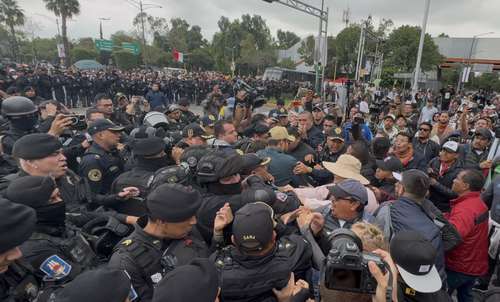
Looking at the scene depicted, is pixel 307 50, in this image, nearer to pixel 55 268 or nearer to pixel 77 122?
pixel 77 122

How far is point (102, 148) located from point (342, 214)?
305cm

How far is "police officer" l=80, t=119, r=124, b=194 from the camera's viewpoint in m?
3.77

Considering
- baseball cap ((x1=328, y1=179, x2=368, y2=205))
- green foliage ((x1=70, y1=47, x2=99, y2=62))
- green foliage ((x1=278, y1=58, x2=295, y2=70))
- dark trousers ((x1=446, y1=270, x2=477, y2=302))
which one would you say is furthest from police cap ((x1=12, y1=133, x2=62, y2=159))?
green foliage ((x1=278, y1=58, x2=295, y2=70))

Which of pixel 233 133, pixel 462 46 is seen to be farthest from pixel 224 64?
pixel 233 133

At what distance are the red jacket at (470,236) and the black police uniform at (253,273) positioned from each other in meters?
2.40

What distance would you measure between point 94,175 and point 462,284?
4463 millimetres

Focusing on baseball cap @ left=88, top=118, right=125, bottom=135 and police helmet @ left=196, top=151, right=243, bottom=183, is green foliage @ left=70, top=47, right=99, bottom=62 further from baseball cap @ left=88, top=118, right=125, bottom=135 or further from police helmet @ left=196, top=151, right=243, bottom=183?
police helmet @ left=196, top=151, right=243, bottom=183

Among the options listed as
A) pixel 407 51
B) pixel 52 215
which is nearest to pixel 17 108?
pixel 52 215

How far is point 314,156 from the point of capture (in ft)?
17.6

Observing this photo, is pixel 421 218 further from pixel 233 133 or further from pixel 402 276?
pixel 233 133

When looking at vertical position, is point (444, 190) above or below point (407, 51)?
below

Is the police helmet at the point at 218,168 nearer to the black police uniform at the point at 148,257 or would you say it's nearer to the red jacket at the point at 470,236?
the black police uniform at the point at 148,257

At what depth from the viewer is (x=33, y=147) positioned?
2867 millimetres

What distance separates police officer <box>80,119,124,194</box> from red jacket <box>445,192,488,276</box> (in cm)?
403
